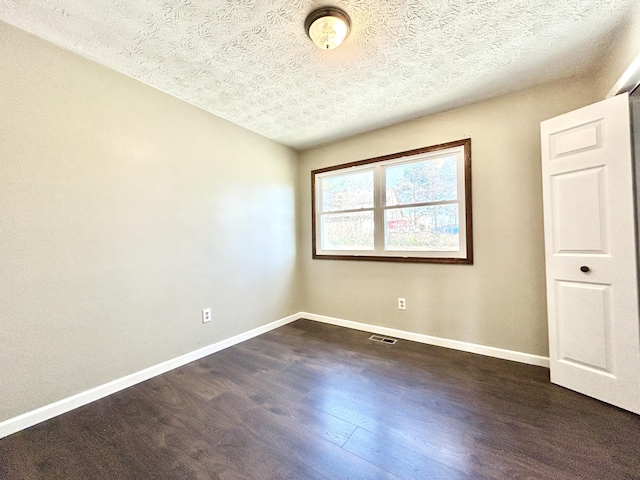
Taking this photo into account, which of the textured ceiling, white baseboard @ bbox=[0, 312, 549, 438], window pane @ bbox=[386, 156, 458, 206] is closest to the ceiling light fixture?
the textured ceiling

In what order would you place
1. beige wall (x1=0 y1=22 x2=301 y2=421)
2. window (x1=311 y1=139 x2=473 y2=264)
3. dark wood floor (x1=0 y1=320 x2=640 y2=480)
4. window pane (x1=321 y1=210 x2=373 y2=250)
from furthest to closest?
window pane (x1=321 y1=210 x2=373 y2=250)
window (x1=311 y1=139 x2=473 y2=264)
beige wall (x1=0 y1=22 x2=301 y2=421)
dark wood floor (x1=0 y1=320 x2=640 y2=480)

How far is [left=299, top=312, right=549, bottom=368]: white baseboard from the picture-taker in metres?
2.30

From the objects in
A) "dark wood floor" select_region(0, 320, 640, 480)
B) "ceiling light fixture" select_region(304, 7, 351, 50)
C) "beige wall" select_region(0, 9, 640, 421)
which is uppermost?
→ "ceiling light fixture" select_region(304, 7, 351, 50)

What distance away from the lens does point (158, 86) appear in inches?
87.5

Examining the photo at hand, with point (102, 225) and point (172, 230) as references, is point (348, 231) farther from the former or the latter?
point (102, 225)

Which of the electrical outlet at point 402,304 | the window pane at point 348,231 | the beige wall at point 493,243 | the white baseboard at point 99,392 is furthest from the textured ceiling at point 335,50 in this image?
the white baseboard at point 99,392

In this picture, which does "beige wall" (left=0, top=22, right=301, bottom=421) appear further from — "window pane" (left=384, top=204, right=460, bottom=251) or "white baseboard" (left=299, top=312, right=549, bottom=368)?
"window pane" (left=384, top=204, right=460, bottom=251)

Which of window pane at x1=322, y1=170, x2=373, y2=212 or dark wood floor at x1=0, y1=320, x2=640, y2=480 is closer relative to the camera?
dark wood floor at x1=0, y1=320, x2=640, y2=480

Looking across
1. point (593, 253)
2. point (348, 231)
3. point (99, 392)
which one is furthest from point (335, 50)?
point (99, 392)

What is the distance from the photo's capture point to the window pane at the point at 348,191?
3.33 metres

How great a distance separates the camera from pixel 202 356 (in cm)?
254

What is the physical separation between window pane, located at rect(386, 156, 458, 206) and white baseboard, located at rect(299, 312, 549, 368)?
154 centimetres

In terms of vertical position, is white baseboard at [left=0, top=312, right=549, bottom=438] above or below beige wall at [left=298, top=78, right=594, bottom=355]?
below

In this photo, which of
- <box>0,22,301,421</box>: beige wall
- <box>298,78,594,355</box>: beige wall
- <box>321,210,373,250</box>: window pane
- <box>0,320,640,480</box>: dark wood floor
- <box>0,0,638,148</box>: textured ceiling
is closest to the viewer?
<box>0,320,640,480</box>: dark wood floor
